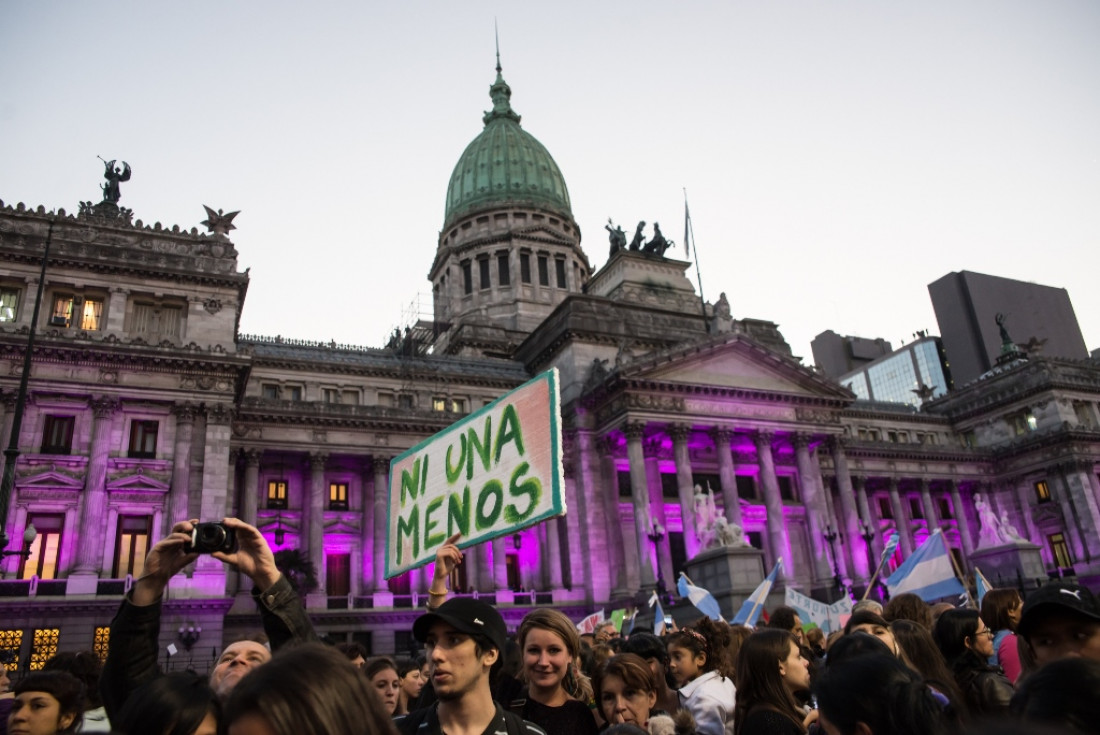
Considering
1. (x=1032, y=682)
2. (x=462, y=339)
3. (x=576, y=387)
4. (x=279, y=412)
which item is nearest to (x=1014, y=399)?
(x=576, y=387)

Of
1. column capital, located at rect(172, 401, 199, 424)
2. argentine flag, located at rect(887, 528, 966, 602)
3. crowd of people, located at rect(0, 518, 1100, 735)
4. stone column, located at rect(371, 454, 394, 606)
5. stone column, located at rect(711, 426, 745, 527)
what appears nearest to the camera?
crowd of people, located at rect(0, 518, 1100, 735)

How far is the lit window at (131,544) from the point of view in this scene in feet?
111

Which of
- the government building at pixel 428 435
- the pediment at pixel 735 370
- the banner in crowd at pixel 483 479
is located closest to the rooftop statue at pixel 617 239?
the government building at pixel 428 435

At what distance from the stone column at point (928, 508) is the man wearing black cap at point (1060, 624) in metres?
59.6

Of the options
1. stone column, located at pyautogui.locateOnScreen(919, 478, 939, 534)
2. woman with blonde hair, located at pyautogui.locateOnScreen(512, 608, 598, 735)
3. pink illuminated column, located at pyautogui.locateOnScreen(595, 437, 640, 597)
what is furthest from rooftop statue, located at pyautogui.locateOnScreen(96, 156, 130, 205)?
stone column, located at pyautogui.locateOnScreen(919, 478, 939, 534)

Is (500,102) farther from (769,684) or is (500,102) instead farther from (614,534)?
(769,684)

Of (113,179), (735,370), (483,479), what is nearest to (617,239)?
(735,370)

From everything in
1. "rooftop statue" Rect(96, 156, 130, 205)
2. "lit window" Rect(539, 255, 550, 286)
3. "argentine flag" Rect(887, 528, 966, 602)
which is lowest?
"argentine flag" Rect(887, 528, 966, 602)

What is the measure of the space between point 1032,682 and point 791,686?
11.8ft

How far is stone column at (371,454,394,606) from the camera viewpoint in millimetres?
43750

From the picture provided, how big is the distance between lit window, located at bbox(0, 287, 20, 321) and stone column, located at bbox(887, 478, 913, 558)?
54.2 m

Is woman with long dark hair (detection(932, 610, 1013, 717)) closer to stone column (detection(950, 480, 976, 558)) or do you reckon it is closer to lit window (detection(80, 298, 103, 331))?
lit window (detection(80, 298, 103, 331))

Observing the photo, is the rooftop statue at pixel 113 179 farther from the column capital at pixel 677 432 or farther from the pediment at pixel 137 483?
the column capital at pixel 677 432

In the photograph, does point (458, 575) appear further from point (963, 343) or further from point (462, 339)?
point (963, 343)
